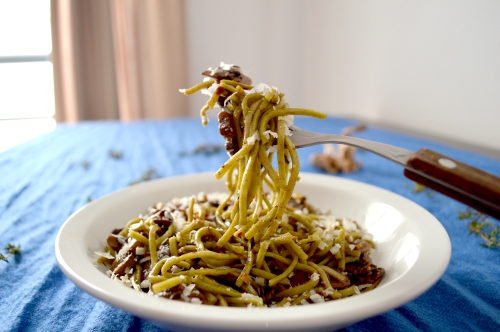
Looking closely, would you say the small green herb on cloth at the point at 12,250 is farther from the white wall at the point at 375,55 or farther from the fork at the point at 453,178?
the white wall at the point at 375,55

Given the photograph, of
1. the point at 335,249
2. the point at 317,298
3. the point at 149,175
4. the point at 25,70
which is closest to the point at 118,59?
the point at 25,70

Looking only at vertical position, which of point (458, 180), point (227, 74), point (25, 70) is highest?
point (25, 70)

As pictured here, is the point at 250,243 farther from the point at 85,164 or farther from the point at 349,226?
the point at 85,164

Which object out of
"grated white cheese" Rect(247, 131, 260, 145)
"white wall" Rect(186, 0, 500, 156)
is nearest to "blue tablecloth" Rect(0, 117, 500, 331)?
"white wall" Rect(186, 0, 500, 156)

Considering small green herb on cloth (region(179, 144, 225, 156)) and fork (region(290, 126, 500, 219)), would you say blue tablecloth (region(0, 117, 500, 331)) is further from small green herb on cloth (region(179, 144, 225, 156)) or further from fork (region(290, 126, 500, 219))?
fork (region(290, 126, 500, 219))

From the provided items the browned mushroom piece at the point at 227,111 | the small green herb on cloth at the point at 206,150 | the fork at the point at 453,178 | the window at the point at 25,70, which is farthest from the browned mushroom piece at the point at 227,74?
the window at the point at 25,70
